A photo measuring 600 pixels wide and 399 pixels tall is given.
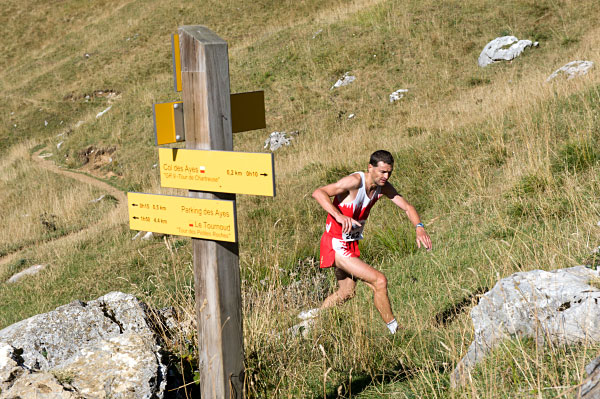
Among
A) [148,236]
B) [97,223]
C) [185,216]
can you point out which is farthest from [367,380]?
[97,223]

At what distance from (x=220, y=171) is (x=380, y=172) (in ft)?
7.17

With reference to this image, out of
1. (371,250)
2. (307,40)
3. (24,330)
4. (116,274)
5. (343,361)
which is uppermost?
(307,40)

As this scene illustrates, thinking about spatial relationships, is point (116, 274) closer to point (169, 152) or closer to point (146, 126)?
point (169, 152)

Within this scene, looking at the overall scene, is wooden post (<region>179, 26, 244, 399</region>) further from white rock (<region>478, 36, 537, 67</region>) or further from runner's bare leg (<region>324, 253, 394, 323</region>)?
white rock (<region>478, 36, 537, 67</region>)

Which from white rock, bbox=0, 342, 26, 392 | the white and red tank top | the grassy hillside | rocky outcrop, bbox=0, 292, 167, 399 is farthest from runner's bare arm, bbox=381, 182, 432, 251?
white rock, bbox=0, 342, 26, 392

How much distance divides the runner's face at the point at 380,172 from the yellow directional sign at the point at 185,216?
7.07ft

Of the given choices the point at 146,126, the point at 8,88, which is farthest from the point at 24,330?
the point at 8,88

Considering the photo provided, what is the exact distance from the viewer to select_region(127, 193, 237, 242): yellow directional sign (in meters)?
3.14

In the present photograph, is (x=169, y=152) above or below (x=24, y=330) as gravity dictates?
above

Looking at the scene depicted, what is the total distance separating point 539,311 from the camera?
3324 mm

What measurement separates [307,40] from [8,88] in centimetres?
1599

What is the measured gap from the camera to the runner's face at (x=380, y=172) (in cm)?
500

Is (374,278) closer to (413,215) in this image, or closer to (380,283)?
(380,283)

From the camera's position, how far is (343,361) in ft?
13.4
